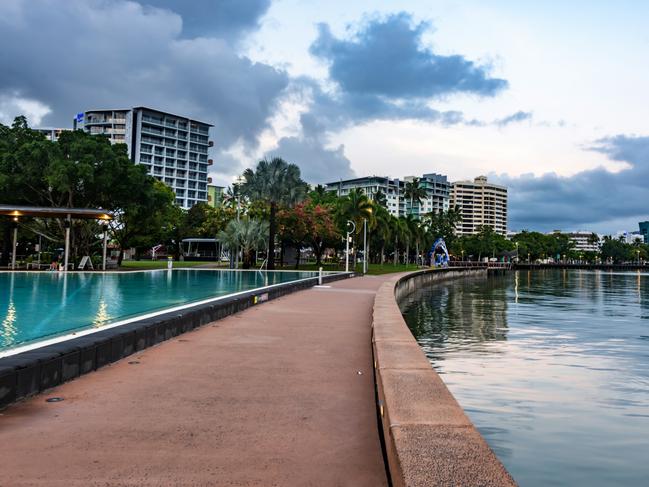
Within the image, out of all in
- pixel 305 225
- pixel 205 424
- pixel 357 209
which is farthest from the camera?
pixel 357 209

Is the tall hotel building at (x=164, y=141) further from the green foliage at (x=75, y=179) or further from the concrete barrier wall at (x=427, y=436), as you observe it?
the concrete barrier wall at (x=427, y=436)

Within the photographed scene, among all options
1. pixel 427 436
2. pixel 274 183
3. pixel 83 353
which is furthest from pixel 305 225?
pixel 427 436

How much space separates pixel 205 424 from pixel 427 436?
7.43ft

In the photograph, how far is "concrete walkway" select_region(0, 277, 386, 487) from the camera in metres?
4.00

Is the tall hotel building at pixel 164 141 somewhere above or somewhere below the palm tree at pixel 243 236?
above

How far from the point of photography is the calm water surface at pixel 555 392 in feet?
21.3

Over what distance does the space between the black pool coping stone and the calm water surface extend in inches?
212

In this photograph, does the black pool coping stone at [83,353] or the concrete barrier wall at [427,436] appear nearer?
the concrete barrier wall at [427,436]

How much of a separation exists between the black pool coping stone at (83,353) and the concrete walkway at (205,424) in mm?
171

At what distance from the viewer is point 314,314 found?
50.4ft

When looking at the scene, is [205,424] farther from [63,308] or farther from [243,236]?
[243,236]

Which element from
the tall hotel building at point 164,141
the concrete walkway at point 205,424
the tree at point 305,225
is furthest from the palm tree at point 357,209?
the tall hotel building at point 164,141

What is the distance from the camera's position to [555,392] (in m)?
10.2

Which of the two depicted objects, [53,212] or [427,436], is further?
[53,212]
